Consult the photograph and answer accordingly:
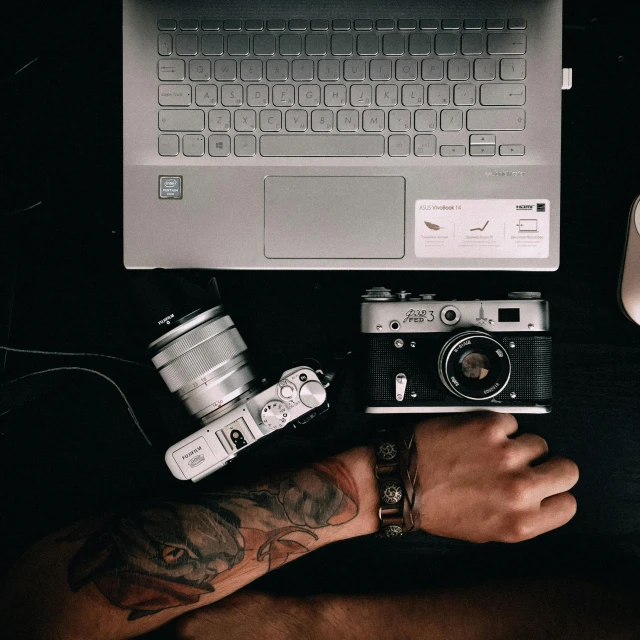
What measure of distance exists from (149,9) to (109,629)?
0.95 m

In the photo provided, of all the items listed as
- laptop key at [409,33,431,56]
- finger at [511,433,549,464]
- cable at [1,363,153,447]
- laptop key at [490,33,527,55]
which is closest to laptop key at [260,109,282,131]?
laptop key at [409,33,431,56]

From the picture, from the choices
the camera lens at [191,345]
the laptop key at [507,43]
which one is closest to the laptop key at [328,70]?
the laptop key at [507,43]

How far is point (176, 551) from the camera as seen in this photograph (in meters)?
0.82

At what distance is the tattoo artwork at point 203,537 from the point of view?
2.67 ft

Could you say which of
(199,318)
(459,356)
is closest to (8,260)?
(199,318)

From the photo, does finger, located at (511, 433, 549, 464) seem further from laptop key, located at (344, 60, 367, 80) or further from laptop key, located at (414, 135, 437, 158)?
laptop key, located at (344, 60, 367, 80)

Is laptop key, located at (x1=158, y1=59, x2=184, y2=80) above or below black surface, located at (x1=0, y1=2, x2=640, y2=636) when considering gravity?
above

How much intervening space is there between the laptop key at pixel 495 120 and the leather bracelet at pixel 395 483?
0.49 metres

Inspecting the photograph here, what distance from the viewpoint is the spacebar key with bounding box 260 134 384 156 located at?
732 millimetres

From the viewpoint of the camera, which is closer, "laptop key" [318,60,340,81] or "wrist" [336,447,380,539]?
"laptop key" [318,60,340,81]

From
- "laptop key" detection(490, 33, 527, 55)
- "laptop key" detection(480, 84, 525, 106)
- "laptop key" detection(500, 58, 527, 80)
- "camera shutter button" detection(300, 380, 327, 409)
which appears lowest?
"camera shutter button" detection(300, 380, 327, 409)

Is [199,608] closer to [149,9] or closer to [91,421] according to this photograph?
[91,421]

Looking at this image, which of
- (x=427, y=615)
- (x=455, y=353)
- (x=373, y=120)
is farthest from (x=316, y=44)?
(x=427, y=615)

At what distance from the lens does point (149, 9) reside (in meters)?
0.73
